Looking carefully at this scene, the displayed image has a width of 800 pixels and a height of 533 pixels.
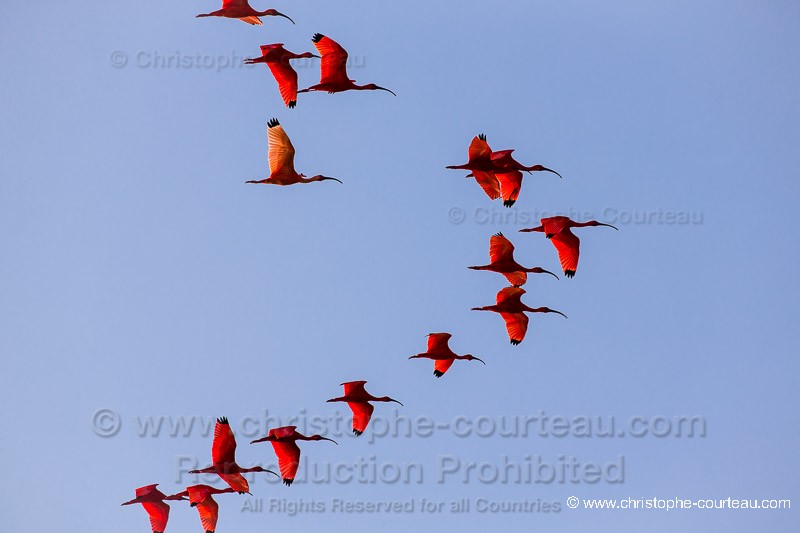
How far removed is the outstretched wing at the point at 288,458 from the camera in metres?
46.3

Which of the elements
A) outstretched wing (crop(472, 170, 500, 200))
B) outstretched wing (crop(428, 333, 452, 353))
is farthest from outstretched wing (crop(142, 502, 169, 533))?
outstretched wing (crop(472, 170, 500, 200))

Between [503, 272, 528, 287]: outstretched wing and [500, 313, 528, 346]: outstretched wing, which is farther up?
[503, 272, 528, 287]: outstretched wing

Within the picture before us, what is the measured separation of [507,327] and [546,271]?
79.6 inches

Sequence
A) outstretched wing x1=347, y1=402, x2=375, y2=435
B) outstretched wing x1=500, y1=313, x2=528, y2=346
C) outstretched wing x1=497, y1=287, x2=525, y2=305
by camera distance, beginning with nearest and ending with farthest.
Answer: outstretched wing x1=497, y1=287, x2=525, y2=305
outstretched wing x1=347, y1=402, x2=375, y2=435
outstretched wing x1=500, y1=313, x2=528, y2=346

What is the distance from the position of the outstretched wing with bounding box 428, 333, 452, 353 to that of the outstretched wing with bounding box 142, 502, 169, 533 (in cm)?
758

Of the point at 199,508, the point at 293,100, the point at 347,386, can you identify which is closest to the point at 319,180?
the point at 293,100

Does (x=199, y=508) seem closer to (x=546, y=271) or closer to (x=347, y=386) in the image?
(x=347, y=386)

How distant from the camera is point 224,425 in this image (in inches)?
1784

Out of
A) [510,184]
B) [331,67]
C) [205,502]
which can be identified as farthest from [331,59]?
[205,502]

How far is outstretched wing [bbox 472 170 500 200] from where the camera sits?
47031 millimetres

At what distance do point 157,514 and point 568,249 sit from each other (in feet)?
39.4

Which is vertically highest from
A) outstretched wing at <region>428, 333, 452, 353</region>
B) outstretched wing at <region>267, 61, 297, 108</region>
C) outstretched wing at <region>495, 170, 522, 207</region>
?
outstretched wing at <region>267, 61, 297, 108</region>

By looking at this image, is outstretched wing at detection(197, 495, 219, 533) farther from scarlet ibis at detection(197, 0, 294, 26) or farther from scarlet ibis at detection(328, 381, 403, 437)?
scarlet ibis at detection(197, 0, 294, 26)

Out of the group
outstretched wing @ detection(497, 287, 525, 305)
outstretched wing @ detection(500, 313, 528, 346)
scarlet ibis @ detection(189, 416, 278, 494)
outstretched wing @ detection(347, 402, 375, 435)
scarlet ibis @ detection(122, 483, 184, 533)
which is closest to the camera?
scarlet ibis @ detection(189, 416, 278, 494)
